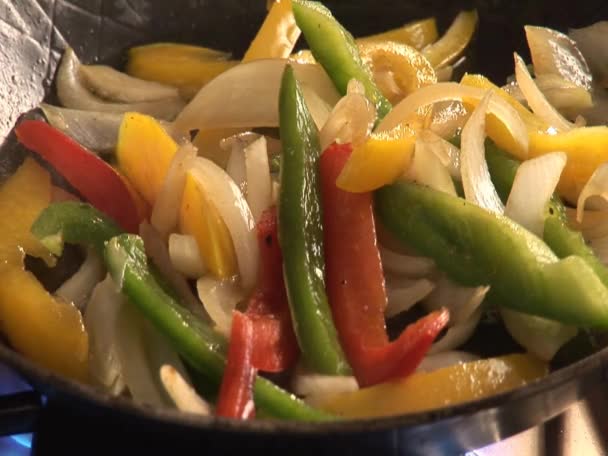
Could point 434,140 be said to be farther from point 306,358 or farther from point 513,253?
point 306,358

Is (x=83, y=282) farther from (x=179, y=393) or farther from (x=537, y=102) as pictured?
(x=537, y=102)

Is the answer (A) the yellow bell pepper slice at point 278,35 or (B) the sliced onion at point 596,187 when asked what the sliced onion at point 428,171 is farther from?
(A) the yellow bell pepper slice at point 278,35

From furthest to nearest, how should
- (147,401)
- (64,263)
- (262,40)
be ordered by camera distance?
(262,40) → (64,263) → (147,401)

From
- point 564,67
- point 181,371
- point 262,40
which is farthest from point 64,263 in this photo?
point 564,67

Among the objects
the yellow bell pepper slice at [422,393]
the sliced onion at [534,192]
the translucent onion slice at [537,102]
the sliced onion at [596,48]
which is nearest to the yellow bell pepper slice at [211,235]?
the yellow bell pepper slice at [422,393]

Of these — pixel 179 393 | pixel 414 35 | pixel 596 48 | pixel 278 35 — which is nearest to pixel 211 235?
pixel 179 393

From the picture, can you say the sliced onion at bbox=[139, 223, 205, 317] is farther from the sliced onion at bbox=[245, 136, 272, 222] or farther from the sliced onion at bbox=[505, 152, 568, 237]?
the sliced onion at bbox=[505, 152, 568, 237]
